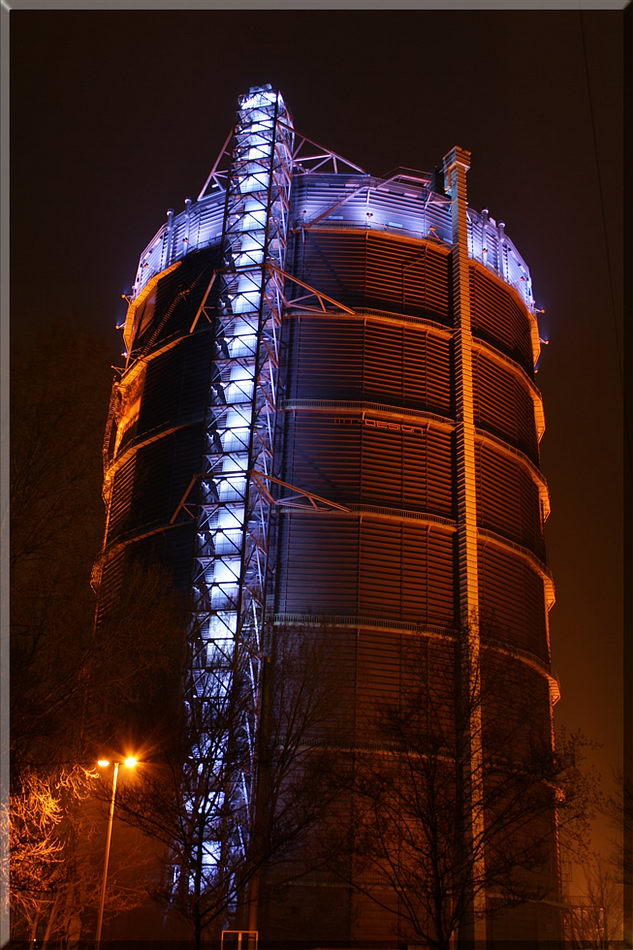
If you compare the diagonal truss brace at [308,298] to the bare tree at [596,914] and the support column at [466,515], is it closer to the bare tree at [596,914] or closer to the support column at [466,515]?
the support column at [466,515]

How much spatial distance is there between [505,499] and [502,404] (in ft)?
11.9

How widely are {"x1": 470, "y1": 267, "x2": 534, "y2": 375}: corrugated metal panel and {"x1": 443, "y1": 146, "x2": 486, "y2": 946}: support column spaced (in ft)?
2.42

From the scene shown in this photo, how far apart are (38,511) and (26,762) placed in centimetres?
357

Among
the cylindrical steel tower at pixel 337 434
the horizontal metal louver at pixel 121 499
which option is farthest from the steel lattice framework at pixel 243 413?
the horizontal metal louver at pixel 121 499

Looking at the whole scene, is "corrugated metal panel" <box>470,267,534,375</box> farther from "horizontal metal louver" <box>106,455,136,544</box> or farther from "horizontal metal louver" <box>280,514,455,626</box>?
"horizontal metal louver" <box>106,455,136,544</box>

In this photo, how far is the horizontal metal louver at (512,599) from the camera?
2955cm

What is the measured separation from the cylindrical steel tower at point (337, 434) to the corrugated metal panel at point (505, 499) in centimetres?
9

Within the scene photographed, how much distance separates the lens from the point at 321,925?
79.5ft

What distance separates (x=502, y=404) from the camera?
110ft

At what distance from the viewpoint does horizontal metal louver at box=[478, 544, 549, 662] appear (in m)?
29.5

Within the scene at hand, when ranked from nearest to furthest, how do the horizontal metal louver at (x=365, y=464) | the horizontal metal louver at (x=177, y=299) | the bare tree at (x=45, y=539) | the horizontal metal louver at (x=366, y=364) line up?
1. the bare tree at (x=45, y=539)
2. the horizontal metal louver at (x=365, y=464)
3. the horizontal metal louver at (x=366, y=364)
4. the horizontal metal louver at (x=177, y=299)

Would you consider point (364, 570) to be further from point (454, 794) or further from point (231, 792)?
point (454, 794)

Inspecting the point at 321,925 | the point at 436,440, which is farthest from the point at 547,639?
the point at 321,925

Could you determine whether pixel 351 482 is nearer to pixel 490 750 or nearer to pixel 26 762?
pixel 490 750
